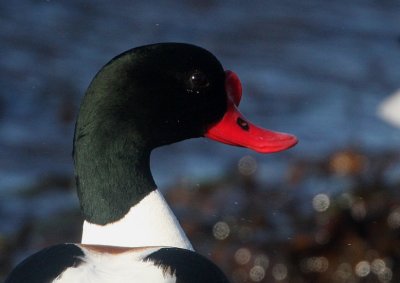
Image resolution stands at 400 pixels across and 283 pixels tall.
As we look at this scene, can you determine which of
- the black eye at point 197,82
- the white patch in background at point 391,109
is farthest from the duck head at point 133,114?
the white patch in background at point 391,109

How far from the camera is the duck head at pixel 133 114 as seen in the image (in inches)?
153

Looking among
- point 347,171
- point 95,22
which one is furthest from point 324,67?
point 347,171

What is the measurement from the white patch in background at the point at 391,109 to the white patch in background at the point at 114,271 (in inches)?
198

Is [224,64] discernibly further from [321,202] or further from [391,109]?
[321,202]

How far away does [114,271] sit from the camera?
3.38 metres

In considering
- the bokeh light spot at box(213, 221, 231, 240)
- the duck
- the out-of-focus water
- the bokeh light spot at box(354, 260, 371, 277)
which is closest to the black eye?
the duck

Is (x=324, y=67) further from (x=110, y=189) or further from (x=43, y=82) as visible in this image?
(x=110, y=189)

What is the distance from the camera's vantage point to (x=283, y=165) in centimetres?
767

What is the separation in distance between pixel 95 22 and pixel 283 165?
3296mm

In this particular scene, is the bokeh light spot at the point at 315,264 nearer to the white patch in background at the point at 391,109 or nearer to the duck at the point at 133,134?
the white patch in background at the point at 391,109

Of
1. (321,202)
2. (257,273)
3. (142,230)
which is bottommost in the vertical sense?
(257,273)

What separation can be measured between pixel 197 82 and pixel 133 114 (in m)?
0.23

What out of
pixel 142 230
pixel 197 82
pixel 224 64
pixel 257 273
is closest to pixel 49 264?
pixel 142 230

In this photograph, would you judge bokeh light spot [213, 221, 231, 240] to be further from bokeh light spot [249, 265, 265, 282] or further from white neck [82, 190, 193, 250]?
white neck [82, 190, 193, 250]
